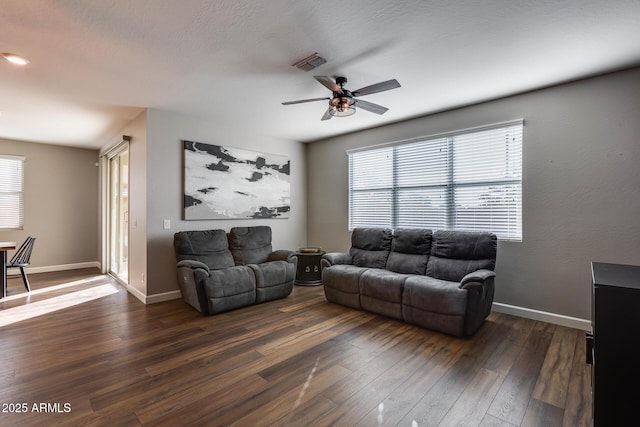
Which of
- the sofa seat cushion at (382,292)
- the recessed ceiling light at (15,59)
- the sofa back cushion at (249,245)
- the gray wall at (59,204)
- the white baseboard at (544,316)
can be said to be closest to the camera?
the recessed ceiling light at (15,59)

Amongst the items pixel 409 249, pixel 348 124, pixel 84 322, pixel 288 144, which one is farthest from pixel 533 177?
pixel 84 322

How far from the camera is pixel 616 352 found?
129 cm

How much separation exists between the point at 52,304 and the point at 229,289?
2.55 metres

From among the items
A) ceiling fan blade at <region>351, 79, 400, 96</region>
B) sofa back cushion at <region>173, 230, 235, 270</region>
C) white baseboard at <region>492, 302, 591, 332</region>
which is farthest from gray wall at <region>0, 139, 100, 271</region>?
white baseboard at <region>492, 302, 591, 332</region>

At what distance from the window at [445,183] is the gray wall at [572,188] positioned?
0.56 ft

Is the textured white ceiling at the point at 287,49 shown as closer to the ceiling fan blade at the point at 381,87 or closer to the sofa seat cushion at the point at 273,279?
the ceiling fan blade at the point at 381,87

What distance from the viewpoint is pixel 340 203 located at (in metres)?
5.45

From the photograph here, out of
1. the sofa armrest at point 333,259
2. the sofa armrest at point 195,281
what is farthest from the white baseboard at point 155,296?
the sofa armrest at point 333,259

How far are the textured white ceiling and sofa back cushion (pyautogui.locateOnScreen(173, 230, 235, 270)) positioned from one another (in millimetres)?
1776

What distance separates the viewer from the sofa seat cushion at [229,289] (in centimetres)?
350

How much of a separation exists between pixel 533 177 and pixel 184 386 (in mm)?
4101

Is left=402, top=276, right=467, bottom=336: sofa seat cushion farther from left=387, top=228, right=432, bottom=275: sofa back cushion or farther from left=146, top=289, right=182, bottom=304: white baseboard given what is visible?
left=146, top=289, right=182, bottom=304: white baseboard

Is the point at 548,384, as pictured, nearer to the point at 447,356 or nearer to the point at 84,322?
the point at 447,356

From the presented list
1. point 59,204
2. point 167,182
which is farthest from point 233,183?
point 59,204
